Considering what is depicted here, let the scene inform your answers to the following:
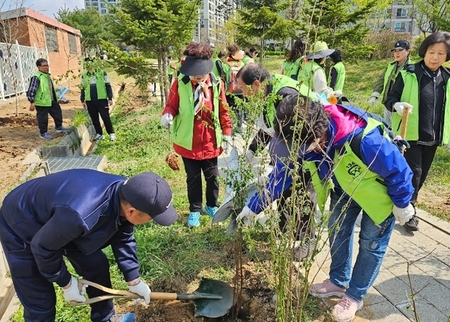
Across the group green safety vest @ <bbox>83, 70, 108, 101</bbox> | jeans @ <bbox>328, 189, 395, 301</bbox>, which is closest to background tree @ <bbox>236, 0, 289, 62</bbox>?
green safety vest @ <bbox>83, 70, 108, 101</bbox>

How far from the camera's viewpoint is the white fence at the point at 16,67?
1187 centimetres

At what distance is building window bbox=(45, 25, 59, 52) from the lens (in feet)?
Answer: 63.6

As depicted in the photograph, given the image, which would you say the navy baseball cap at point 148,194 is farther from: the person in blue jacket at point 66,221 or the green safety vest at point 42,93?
the green safety vest at point 42,93

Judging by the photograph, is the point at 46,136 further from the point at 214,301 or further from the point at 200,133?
the point at 214,301

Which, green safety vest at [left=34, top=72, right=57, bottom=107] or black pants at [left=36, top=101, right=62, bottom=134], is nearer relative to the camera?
green safety vest at [left=34, top=72, right=57, bottom=107]

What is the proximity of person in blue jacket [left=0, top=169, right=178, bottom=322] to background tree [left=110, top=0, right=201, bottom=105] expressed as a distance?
7671mm

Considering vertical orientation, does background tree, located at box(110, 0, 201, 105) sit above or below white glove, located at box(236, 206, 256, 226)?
above

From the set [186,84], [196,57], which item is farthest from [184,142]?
[196,57]

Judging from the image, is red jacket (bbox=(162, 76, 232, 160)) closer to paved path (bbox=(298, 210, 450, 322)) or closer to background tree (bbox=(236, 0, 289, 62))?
paved path (bbox=(298, 210, 450, 322))

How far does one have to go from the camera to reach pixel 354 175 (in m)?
2.07

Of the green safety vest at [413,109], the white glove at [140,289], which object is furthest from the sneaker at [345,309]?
the green safety vest at [413,109]

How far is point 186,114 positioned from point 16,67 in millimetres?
12581

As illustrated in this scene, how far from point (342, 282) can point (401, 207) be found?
0.88 metres

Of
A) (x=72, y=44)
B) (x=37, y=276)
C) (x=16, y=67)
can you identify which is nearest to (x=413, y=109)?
(x=37, y=276)
